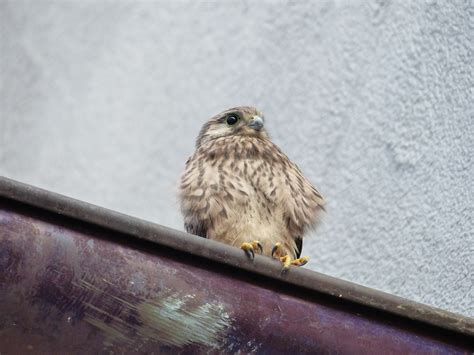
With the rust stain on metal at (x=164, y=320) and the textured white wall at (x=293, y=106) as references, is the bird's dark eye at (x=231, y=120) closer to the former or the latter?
the textured white wall at (x=293, y=106)

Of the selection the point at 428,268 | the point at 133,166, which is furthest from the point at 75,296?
the point at 133,166

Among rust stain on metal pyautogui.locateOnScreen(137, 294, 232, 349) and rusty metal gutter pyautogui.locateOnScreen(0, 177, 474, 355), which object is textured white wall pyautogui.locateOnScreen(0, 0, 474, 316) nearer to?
rusty metal gutter pyautogui.locateOnScreen(0, 177, 474, 355)

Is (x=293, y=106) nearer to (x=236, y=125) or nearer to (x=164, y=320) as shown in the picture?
(x=236, y=125)

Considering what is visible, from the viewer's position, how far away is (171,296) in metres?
1.86

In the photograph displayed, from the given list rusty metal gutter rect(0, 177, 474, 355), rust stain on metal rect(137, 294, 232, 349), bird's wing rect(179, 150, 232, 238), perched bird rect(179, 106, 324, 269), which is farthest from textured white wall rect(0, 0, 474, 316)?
rust stain on metal rect(137, 294, 232, 349)

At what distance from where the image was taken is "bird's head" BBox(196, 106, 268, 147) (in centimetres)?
321

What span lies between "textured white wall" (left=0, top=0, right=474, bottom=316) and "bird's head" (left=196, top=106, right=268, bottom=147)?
39cm

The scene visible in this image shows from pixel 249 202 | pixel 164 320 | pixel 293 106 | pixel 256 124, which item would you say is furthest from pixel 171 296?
pixel 293 106

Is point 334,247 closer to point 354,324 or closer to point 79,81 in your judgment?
point 354,324

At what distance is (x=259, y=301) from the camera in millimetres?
1873

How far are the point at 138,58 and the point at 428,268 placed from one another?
2.35 m

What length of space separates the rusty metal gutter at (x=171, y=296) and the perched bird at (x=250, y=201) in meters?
0.69

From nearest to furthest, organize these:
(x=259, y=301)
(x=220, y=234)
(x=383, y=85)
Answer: (x=259, y=301) → (x=220, y=234) → (x=383, y=85)

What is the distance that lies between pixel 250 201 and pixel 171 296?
90 cm
